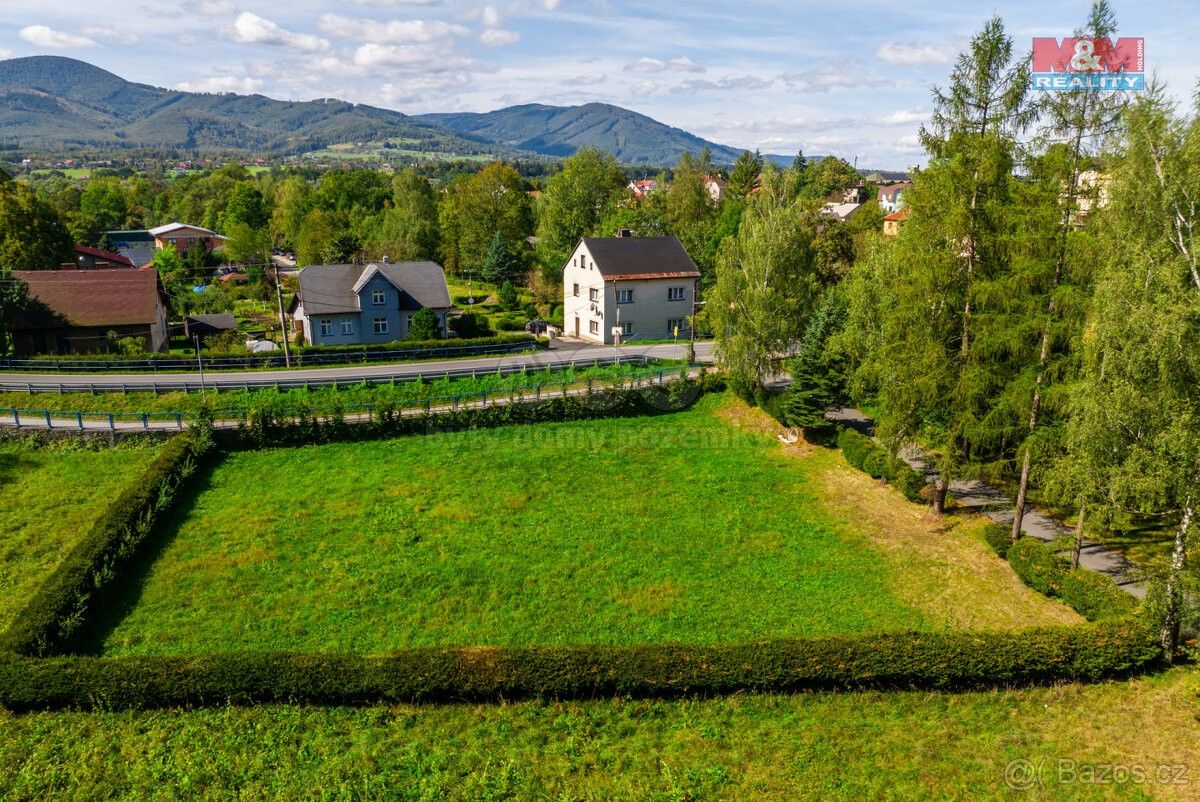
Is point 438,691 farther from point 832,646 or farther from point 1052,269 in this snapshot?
point 1052,269

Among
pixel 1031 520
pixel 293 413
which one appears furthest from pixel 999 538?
pixel 293 413

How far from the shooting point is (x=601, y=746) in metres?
15.8

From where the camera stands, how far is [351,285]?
183 feet

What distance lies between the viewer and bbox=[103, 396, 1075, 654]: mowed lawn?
20.2m

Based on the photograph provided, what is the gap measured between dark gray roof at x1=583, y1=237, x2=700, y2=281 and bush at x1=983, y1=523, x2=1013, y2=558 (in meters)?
34.0

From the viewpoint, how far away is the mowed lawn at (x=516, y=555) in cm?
2020

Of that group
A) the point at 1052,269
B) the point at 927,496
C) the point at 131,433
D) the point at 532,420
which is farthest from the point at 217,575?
the point at 1052,269

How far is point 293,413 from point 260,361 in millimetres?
13871

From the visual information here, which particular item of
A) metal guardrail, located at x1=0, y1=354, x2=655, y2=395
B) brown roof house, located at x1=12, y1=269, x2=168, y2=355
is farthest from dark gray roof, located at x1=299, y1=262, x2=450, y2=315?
metal guardrail, located at x1=0, y1=354, x2=655, y2=395

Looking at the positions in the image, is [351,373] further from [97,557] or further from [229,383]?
[97,557]

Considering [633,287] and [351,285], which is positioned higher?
[351,285]

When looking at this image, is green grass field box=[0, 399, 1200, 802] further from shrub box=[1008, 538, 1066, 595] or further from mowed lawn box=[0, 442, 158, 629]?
mowed lawn box=[0, 442, 158, 629]

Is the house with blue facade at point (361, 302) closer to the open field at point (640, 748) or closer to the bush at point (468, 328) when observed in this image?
the bush at point (468, 328)

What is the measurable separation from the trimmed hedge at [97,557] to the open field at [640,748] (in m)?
2.57
